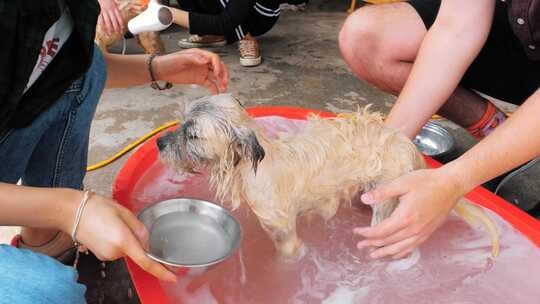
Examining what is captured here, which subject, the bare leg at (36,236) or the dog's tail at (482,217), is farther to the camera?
the dog's tail at (482,217)

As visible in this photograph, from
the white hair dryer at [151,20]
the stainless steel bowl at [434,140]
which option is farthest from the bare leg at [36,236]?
the stainless steel bowl at [434,140]

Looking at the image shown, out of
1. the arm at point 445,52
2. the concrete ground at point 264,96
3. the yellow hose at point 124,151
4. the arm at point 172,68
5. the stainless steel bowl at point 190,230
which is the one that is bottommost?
the concrete ground at point 264,96

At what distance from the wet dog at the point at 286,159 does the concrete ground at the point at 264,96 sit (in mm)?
505

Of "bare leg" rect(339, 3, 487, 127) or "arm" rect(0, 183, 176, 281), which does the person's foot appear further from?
"arm" rect(0, 183, 176, 281)

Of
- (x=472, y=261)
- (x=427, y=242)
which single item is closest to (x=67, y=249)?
(x=427, y=242)

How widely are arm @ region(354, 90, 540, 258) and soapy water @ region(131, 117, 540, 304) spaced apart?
62 centimetres

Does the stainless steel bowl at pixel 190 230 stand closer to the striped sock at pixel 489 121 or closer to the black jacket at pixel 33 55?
the black jacket at pixel 33 55

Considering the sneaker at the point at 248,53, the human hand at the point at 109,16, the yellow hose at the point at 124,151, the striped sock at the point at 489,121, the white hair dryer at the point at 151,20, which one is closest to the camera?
the striped sock at the point at 489,121

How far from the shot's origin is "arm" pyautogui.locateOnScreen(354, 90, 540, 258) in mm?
1678

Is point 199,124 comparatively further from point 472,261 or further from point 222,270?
point 472,261

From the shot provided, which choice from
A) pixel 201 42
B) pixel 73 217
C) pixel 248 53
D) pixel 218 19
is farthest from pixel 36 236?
pixel 201 42

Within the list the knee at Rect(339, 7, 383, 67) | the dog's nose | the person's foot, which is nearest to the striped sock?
the knee at Rect(339, 7, 383, 67)

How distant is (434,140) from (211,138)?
2130 millimetres

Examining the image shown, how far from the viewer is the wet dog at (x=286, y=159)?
5.98 ft
